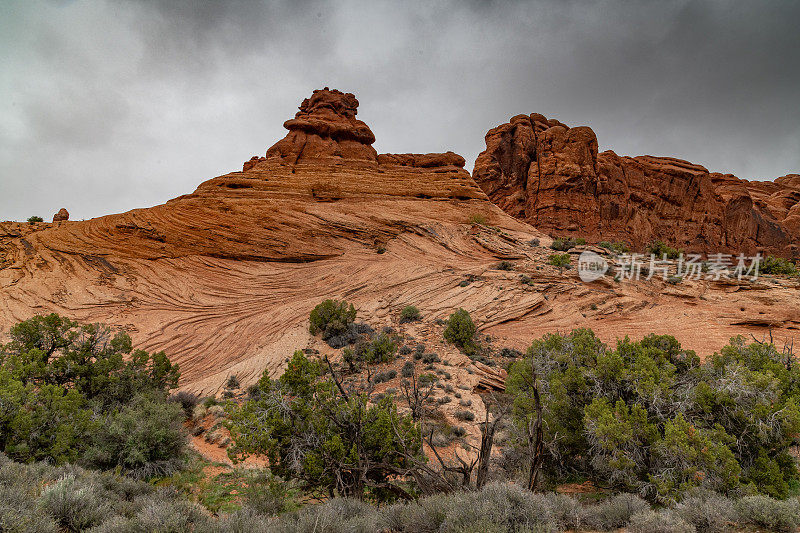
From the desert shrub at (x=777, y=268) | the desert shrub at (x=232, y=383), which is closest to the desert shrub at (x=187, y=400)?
the desert shrub at (x=232, y=383)

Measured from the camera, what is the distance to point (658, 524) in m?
3.45

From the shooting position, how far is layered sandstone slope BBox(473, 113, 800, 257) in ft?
133

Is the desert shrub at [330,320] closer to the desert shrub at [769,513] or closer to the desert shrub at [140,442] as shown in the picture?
the desert shrub at [140,442]

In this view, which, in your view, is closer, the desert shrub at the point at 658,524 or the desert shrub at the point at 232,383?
the desert shrub at the point at 658,524

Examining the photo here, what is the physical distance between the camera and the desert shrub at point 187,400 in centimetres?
1225

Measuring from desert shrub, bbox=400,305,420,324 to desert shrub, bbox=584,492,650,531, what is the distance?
13.6 metres

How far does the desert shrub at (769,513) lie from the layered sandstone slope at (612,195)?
3952 centimetres

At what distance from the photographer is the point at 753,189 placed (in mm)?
61625

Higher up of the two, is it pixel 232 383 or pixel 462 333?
Answer: pixel 462 333

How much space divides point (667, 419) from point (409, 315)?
41.3 feet

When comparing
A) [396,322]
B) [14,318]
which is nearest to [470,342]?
[396,322]

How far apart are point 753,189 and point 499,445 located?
8337 centimetres

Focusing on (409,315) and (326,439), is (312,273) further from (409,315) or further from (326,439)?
(326,439)

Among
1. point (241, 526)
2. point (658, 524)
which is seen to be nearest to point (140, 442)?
point (241, 526)
